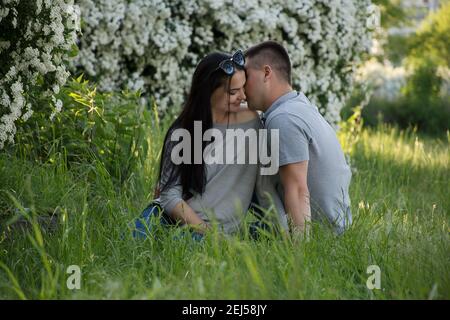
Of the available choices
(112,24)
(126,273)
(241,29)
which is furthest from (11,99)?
(241,29)

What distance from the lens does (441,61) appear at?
16.5 meters

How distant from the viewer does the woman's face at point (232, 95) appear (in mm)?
4227

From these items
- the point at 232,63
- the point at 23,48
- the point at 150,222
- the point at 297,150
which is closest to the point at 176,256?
the point at 150,222

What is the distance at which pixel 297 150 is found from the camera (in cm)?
406

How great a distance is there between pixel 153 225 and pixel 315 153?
0.98 metres

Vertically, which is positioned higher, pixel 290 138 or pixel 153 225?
pixel 290 138

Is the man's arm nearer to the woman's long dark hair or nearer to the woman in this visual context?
the woman

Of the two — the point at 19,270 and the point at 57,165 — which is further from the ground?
the point at 57,165

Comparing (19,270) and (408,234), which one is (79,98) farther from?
(408,234)

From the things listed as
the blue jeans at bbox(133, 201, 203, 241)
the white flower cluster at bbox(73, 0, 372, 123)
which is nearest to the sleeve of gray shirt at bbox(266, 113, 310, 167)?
the blue jeans at bbox(133, 201, 203, 241)

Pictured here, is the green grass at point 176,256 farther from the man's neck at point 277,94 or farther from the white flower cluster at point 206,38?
the white flower cluster at point 206,38

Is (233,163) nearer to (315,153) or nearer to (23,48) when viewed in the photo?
(315,153)

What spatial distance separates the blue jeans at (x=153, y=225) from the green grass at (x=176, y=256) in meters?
0.07

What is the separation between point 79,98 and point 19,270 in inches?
74.0
